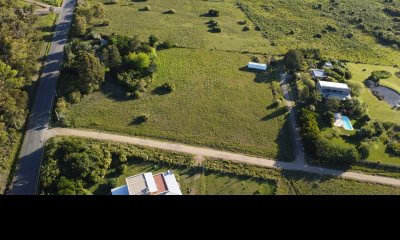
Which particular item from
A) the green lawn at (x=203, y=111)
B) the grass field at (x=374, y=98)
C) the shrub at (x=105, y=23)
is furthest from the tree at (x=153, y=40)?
the grass field at (x=374, y=98)

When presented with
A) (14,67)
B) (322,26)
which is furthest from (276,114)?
(14,67)

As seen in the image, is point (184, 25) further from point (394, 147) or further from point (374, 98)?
point (394, 147)

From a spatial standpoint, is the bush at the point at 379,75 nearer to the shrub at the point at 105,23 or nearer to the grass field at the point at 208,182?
the grass field at the point at 208,182

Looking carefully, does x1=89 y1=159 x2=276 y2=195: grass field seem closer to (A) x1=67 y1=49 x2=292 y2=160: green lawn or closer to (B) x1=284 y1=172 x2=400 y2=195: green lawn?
(B) x1=284 y1=172 x2=400 y2=195: green lawn

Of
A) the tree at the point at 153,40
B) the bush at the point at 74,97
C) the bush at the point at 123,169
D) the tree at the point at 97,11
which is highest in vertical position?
the tree at the point at 97,11
